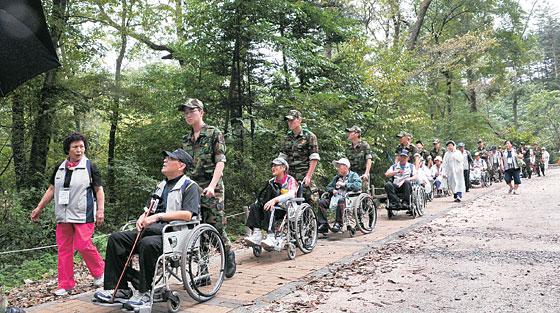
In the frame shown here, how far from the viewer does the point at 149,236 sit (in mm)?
3434

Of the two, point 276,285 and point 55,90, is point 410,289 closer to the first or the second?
point 276,285

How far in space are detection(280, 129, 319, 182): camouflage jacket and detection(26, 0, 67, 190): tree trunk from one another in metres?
5.49

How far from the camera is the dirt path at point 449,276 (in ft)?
11.4

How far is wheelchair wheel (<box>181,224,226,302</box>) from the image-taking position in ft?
11.6

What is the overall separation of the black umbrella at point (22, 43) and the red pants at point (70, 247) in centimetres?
205

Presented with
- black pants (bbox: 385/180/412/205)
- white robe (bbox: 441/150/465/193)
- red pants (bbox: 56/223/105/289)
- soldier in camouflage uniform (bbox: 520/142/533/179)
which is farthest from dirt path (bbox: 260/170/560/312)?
soldier in camouflage uniform (bbox: 520/142/533/179)

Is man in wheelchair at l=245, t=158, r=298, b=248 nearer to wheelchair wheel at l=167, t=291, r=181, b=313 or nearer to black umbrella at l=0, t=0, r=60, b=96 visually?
wheelchair wheel at l=167, t=291, r=181, b=313

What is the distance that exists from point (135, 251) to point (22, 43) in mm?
1861

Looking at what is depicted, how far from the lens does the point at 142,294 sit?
10.6 ft

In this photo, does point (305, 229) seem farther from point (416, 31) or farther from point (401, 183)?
point (416, 31)

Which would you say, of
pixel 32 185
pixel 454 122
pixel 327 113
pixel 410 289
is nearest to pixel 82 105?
pixel 32 185

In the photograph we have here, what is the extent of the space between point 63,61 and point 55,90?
0.94 metres

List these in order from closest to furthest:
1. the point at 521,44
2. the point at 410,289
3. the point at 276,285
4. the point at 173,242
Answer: the point at 173,242
the point at 410,289
the point at 276,285
the point at 521,44

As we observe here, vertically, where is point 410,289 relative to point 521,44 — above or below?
below
